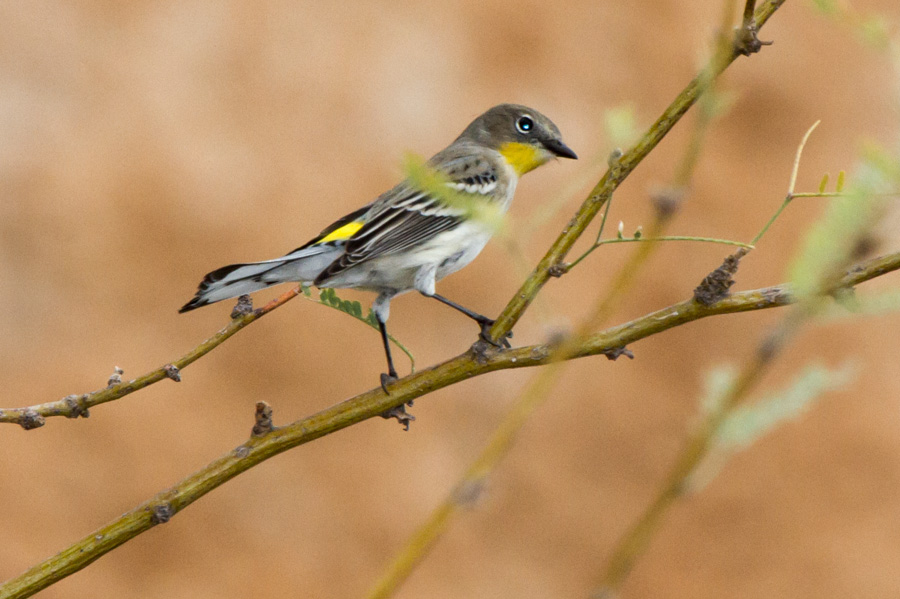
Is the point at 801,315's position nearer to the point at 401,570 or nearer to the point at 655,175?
the point at 401,570

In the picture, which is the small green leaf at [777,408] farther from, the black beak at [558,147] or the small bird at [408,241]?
the black beak at [558,147]

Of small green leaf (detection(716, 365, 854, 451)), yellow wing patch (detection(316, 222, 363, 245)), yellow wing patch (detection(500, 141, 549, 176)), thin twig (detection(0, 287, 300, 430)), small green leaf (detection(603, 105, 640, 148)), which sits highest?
yellow wing patch (detection(500, 141, 549, 176))

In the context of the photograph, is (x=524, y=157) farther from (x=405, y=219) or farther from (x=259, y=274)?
(x=259, y=274)

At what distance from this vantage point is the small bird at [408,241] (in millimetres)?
2281

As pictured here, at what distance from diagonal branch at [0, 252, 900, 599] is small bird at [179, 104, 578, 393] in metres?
0.44

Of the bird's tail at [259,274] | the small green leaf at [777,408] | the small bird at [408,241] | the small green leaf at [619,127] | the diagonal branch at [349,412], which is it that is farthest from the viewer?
the small bird at [408,241]

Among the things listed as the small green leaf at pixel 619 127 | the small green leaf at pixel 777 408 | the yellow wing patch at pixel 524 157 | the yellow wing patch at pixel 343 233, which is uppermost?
the yellow wing patch at pixel 524 157

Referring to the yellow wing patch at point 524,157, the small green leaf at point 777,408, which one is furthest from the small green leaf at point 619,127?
the yellow wing patch at point 524,157

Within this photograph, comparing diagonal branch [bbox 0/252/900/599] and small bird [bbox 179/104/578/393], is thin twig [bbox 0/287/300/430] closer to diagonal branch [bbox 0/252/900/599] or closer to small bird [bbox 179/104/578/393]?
diagonal branch [bbox 0/252/900/599]

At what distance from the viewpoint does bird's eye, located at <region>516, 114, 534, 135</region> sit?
3.15m

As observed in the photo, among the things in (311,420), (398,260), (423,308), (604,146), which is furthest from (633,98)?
(604,146)

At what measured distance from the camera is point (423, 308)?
21.2ft

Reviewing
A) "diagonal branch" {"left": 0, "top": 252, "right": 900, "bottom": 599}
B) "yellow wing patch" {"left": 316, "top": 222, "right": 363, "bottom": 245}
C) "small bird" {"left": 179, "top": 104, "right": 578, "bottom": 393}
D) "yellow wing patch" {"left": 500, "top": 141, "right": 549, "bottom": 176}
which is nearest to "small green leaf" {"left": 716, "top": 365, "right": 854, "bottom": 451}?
"diagonal branch" {"left": 0, "top": 252, "right": 900, "bottom": 599}

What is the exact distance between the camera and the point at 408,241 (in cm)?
266
